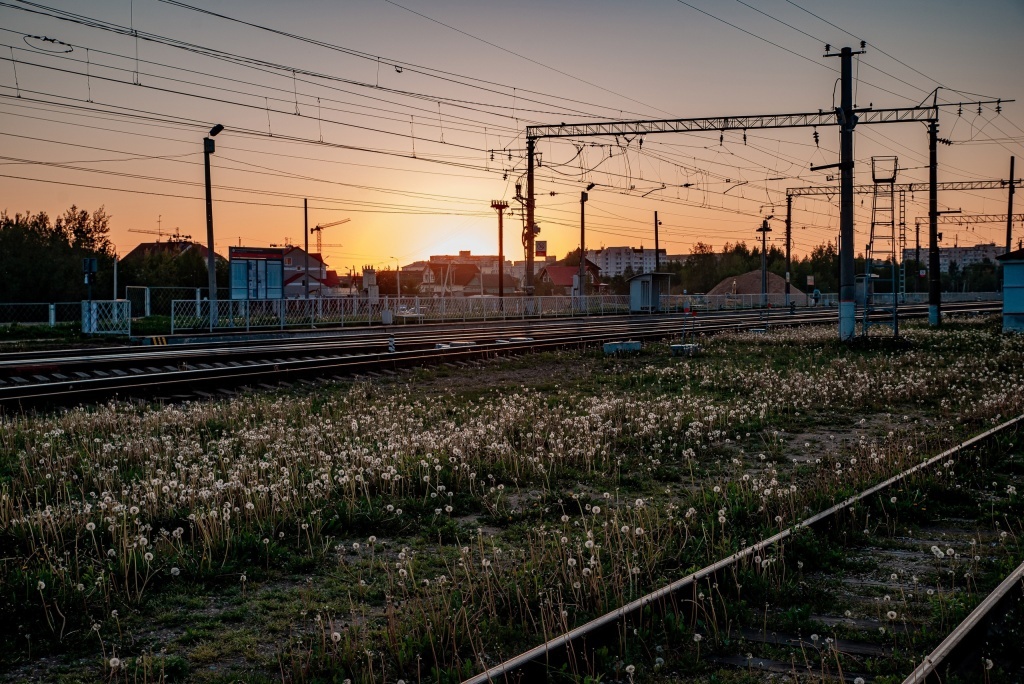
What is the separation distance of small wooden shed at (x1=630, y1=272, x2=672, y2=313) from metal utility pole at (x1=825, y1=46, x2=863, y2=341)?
30.9 meters

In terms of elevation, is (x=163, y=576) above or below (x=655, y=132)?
below

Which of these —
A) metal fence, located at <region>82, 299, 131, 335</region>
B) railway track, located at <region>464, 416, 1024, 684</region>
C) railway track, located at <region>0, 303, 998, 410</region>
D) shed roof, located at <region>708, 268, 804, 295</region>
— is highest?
shed roof, located at <region>708, 268, 804, 295</region>

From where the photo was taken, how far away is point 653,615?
477 centimetres

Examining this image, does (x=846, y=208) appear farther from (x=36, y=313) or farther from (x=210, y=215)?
(x=36, y=313)

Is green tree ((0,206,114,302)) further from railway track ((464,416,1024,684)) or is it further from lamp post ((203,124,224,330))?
railway track ((464,416,1024,684))

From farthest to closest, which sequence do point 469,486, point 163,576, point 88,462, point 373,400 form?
point 373,400, point 88,462, point 469,486, point 163,576

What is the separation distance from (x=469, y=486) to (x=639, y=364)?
43.4ft

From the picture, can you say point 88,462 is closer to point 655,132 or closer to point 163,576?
point 163,576

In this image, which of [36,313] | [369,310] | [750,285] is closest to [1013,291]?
[369,310]

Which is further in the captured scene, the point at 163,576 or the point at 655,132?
the point at 655,132

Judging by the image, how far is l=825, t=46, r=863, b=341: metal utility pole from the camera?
26719 millimetres

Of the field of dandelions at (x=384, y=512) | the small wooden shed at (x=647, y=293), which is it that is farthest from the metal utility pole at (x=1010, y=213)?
the field of dandelions at (x=384, y=512)

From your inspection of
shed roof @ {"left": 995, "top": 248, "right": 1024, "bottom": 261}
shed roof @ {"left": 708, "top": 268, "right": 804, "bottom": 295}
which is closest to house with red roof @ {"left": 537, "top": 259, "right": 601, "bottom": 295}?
shed roof @ {"left": 708, "top": 268, "right": 804, "bottom": 295}

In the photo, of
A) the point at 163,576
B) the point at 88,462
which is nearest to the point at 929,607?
the point at 163,576
